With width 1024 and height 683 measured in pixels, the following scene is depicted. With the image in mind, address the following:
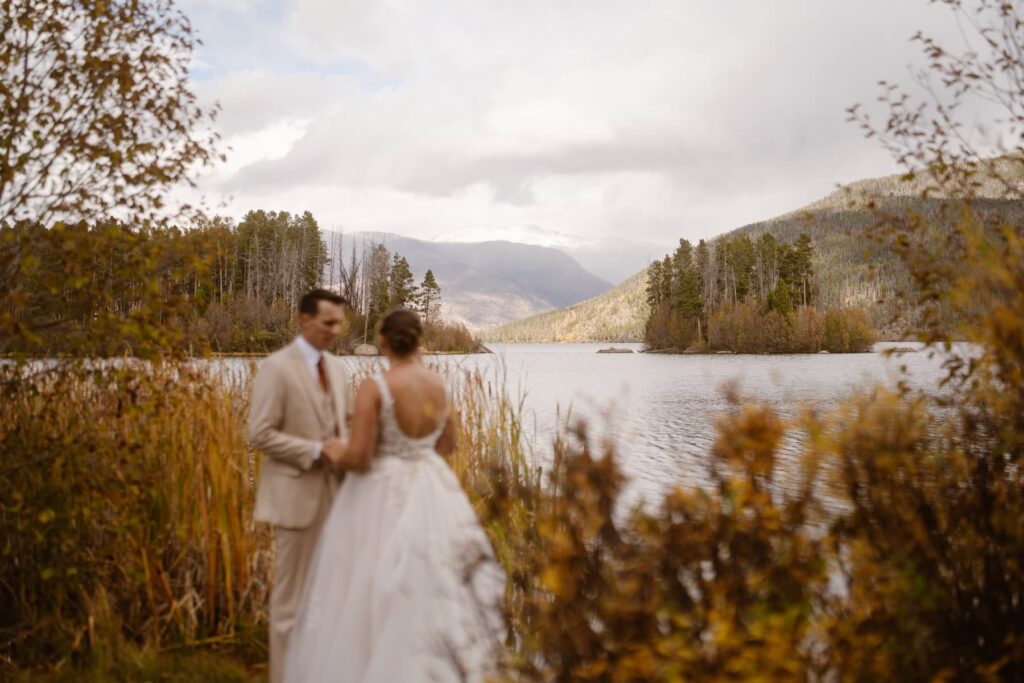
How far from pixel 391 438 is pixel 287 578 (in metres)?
0.93

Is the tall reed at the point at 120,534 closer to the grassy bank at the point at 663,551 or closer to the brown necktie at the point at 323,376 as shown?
the grassy bank at the point at 663,551

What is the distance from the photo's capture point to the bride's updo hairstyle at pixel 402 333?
3605mm

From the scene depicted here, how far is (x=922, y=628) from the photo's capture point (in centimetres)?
277

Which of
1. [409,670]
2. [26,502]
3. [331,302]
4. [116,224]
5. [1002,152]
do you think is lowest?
[409,670]

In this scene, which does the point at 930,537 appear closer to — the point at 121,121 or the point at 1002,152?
the point at 1002,152

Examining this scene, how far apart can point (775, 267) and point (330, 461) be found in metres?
→ 102

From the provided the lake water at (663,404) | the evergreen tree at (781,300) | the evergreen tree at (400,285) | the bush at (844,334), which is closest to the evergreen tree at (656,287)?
the evergreen tree at (781,300)

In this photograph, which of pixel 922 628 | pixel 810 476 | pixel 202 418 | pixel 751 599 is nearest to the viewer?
pixel 751 599

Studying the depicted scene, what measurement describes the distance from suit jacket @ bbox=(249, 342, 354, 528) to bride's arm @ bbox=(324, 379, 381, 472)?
10.3 inches

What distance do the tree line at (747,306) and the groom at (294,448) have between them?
81672 millimetres

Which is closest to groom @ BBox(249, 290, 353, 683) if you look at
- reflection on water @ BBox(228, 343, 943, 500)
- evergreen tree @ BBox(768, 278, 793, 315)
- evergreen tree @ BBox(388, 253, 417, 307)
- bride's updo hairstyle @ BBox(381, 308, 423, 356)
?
bride's updo hairstyle @ BBox(381, 308, 423, 356)

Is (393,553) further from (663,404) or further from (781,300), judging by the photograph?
(781,300)

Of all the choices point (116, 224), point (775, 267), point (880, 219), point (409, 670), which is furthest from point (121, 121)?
point (775, 267)

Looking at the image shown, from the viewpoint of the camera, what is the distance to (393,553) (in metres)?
3.46
